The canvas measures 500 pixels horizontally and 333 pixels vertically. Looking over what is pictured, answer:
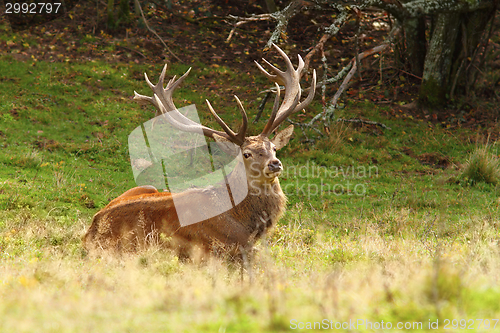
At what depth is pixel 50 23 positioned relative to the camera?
17.4 m

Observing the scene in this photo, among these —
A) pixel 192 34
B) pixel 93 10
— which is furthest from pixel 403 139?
pixel 93 10

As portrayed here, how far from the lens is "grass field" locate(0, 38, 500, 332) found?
3230 millimetres

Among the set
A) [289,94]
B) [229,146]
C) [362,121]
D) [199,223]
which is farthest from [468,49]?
[199,223]

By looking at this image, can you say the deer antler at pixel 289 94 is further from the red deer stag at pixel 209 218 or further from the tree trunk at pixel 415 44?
the tree trunk at pixel 415 44

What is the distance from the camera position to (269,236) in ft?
20.9

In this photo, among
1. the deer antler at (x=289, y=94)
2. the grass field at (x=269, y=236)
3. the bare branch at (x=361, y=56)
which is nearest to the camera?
the grass field at (x=269, y=236)

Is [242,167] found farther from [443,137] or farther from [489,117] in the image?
[489,117]

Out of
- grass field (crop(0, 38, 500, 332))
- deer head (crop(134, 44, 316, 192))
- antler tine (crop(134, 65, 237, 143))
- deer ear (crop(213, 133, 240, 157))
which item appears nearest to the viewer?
grass field (crop(0, 38, 500, 332))

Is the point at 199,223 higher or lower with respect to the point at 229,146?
lower

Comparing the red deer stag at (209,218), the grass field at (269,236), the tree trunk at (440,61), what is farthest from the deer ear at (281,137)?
the tree trunk at (440,61)

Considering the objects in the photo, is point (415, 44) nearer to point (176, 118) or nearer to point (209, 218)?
point (176, 118)

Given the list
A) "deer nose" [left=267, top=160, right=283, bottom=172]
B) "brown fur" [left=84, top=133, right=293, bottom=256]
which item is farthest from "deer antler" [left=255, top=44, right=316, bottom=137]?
"deer nose" [left=267, top=160, right=283, bottom=172]

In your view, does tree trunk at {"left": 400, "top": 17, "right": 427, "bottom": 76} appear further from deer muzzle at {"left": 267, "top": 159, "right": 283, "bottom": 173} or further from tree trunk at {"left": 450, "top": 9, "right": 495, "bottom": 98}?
deer muzzle at {"left": 267, "top": 159, "right": 283, "bottom": 173}

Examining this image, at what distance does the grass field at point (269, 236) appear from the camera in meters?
3.23
